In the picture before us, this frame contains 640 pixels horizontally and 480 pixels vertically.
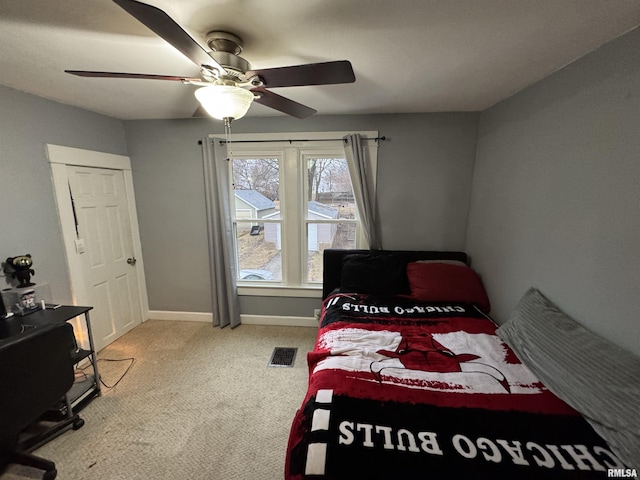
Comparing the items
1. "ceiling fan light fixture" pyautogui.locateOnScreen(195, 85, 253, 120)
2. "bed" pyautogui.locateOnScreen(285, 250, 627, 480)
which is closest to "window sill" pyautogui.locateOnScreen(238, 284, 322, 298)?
"bed" pyautogui.locateOnScreen(285, 250, 627, 480)

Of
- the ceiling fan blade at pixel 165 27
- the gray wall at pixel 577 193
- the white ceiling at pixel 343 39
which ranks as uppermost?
the white ceiling at pixel 343 39

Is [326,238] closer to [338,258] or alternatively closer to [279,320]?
[338,258]

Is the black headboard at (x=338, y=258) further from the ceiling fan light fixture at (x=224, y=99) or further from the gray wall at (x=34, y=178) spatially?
the gray wall at (x=34, y=178)

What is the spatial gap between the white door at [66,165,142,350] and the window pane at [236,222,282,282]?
1.25 metres

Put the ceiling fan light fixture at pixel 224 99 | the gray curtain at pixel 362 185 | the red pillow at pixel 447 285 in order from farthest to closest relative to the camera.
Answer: the gray curtain at pixel 362 185 < the red pillow at pixel 447 285 < the ceiling fan light fixture at pixel 224 99

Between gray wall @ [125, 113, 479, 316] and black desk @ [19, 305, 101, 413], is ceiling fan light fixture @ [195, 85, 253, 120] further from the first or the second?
black desk @ [19, 305, 101, 413]

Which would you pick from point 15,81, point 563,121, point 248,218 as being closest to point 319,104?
point 248,218

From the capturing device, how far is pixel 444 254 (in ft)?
8.95

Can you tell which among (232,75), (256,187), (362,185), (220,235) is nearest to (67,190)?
(220,235)

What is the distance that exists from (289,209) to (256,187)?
47 centimetres

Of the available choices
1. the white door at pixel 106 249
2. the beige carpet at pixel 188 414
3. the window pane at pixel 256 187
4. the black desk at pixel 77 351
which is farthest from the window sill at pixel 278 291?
the black desk at pixel 77 351

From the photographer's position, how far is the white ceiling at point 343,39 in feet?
3.54

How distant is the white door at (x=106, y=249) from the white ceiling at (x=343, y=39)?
0.85 metres

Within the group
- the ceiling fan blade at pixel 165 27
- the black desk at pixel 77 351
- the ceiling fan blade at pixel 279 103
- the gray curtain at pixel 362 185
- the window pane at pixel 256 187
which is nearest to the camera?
the ceiling fan blade at pixel 165 27
